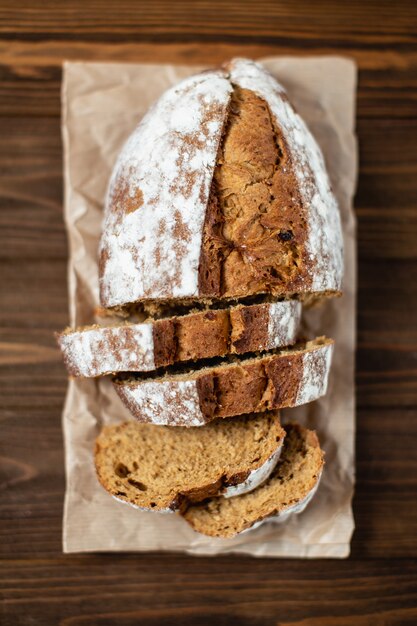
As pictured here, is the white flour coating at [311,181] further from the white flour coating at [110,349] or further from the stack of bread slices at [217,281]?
the white flour coating at [110,349]

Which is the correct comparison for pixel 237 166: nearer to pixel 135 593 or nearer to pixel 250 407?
pixel 250 407

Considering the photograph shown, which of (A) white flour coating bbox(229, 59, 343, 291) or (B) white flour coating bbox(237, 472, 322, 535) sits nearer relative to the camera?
(A) white flour coating bbox(229, 59, 343, 291)

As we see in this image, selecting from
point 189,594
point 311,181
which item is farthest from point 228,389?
point 189,594

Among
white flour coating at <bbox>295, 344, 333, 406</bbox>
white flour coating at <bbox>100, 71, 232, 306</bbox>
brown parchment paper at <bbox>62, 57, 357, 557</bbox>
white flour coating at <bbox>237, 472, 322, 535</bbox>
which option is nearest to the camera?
white flour coating at <bbox>100, 71, 232, 306</bbox>

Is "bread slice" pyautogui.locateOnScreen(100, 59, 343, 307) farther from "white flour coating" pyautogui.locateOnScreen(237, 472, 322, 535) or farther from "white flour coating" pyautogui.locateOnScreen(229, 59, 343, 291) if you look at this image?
"white flour coating" pyautogui.locateOnScreen(237, 472, 322, 535)

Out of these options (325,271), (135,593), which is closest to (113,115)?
(325,271)

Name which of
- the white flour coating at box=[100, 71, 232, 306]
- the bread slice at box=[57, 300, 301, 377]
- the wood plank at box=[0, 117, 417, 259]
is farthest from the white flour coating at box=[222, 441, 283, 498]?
the wood plank at box=[0, 117, 417, 259]

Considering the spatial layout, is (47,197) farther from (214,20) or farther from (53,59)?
(214,20)
